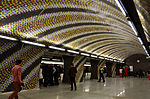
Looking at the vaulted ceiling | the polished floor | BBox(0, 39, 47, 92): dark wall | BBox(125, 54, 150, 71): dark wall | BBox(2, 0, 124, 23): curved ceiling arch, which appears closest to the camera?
BBox(2, 0, 124, 23): curved ceiling arch

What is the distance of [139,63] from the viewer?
3800 cm

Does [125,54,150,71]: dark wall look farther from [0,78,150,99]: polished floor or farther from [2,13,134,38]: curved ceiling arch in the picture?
[2,13,134,38]: curved ceiling arch

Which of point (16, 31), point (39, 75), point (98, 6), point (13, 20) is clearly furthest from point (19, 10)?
point (39, 75)

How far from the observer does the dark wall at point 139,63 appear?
37031 mm

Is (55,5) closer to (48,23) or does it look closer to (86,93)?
(48,23)

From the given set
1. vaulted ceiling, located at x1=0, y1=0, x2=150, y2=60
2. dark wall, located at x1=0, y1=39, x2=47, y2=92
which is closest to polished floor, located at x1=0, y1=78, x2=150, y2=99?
dark wall, located at x1=0, y1=39, x2=47, y2=92

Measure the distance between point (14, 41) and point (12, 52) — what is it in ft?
2.85

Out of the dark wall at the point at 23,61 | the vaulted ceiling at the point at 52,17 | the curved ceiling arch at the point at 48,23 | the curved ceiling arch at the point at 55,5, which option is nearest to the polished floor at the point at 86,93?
the dark wall at the point at 23,61

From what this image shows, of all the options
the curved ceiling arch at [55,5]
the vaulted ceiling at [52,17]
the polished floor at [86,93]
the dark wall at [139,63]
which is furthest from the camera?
the dark wall at [139,63]

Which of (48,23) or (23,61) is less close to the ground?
(48,23)

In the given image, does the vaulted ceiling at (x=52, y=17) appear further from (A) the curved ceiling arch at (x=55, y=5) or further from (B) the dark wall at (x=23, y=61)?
(B) the dark wall at (x=23, y=61)

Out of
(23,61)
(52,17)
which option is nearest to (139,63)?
(52,17)

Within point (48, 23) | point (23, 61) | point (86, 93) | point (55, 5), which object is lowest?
point (86, 93)

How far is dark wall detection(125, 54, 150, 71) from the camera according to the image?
37.0 m
